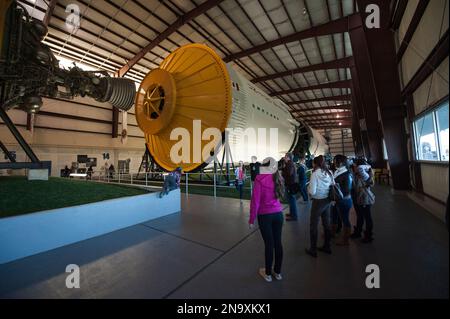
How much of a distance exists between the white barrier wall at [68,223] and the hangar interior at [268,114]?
0.48 ft

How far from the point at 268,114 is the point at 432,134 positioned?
14.6ft

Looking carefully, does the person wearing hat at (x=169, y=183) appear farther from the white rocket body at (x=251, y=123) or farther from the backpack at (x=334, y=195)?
the backpack at (x=334, y=195)

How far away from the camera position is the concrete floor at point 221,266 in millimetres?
1695

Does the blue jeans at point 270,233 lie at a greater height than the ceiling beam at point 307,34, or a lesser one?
lesser

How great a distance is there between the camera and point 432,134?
521 centimetres

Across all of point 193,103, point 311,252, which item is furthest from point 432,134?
point 193,103

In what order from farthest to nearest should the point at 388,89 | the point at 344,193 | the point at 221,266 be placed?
the point at 388,89 → the point at 344,193 → the point at 221,266

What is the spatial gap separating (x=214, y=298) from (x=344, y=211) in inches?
87.5

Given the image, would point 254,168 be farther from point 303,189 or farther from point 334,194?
point 334,194

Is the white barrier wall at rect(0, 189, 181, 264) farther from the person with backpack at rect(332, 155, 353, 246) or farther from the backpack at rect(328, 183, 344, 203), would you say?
the person with backpack at rect(332, 155, 353, 246)

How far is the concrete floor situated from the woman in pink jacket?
0.18 m

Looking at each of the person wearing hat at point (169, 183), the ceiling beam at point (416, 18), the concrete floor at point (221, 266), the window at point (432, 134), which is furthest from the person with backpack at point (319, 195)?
the ceiling beam at point (416, 18)

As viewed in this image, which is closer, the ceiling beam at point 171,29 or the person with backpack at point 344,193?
the person with backpack at point 344,193

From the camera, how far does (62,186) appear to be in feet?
11.8
